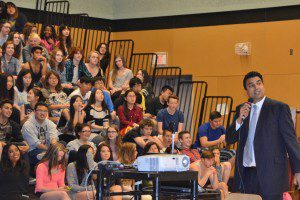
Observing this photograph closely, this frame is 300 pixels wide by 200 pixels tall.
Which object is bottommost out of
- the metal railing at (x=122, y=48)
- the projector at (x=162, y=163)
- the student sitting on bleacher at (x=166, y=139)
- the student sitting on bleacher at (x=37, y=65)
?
the projector at (x=162, y=163)

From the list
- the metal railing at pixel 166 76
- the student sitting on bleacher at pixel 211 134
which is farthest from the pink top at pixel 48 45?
the student sitting on bleacher at pixel 211 134

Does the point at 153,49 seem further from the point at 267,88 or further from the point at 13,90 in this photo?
the point at 13,90

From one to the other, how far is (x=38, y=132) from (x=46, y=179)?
1.11m

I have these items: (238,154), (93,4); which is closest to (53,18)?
(93,4)

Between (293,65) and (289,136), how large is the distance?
343 inches

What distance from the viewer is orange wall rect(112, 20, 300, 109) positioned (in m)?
13.9

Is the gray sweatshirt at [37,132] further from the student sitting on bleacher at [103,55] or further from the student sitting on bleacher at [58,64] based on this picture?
the student sitting on bleacher at [103,55]

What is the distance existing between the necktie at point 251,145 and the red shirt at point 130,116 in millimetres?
5594

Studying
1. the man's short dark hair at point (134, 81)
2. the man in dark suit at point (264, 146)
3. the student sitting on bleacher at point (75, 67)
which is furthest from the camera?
the man's short dark hair at point (134, 81)

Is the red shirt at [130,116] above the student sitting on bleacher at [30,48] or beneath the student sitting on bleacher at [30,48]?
beneath

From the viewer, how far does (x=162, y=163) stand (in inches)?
179

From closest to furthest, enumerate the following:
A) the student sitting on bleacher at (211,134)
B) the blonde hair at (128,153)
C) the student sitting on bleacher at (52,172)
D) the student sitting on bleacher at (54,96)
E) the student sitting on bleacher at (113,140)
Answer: the student sitting on bleacher at (52,172) → the blonde hair at (128,153) → the student sitting on bleacher at (113,140) → the student sitting on bleacher at (54,96) → the student sitting on bleacher at (211,134)

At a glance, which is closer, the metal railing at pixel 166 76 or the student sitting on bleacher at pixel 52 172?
the student sitting on bleacher at pixel 52 172

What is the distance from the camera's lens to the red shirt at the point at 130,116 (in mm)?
11156
